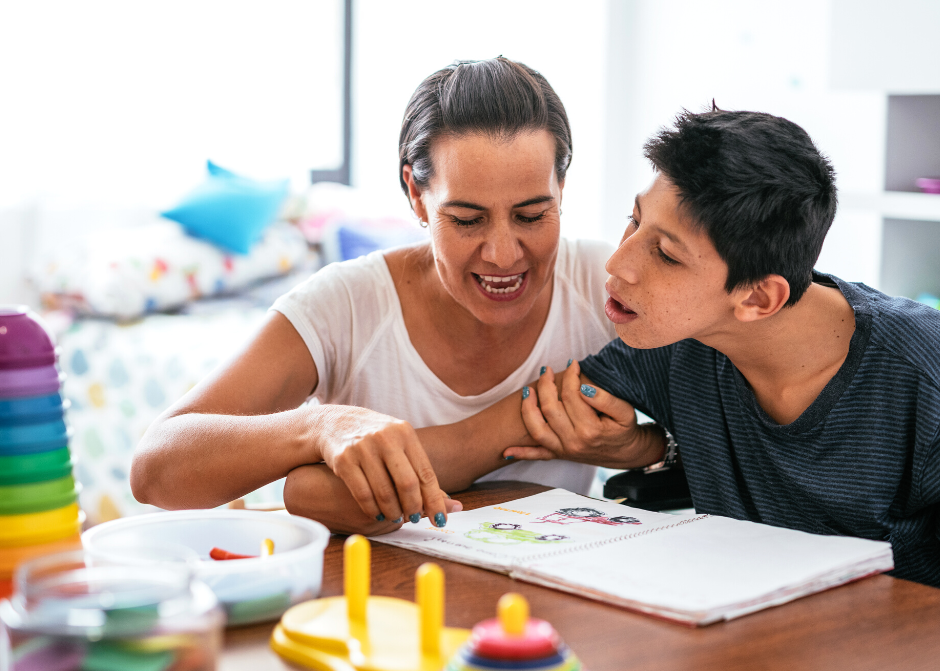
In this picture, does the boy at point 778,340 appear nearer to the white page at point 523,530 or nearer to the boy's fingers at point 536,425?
the boy's fingers at point 536,425

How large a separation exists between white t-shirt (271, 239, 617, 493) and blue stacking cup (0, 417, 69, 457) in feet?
2.31

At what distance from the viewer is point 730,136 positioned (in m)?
1.16

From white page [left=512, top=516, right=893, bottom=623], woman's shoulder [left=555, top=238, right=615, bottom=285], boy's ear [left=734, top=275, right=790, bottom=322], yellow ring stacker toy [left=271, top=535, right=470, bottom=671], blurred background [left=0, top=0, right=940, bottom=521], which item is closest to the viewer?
yellow ring stacker toy [left=271, top=535, right=470, bottom=671]

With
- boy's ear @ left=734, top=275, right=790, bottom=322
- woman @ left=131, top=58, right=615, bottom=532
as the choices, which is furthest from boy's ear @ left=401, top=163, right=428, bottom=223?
boy's ear @ left=734, top=275, right=790, bottom=322

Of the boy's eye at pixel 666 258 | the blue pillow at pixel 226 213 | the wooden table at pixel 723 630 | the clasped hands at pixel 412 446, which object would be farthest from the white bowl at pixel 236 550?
the blue pillow at pixel 226 213

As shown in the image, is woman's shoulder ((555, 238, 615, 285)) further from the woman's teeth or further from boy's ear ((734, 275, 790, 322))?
boy's ear ((734, 275, 790, 322))

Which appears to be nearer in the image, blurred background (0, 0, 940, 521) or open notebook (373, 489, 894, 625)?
open notebook (373, 489, 894, 625)

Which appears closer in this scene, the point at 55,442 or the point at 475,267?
the point at 55,442

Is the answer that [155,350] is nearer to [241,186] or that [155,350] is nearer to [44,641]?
[241,186]

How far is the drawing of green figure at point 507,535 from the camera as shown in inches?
38.2

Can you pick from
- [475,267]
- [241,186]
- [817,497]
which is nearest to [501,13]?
[241,186]

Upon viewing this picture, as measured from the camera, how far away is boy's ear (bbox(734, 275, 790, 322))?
1.18 m

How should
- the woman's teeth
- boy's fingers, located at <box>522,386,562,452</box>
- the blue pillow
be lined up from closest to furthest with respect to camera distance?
boy's fingers, located at <box>522,386,562,452</box>
the woman's teeth
the blue pillow

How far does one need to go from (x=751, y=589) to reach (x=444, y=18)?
3.92m
